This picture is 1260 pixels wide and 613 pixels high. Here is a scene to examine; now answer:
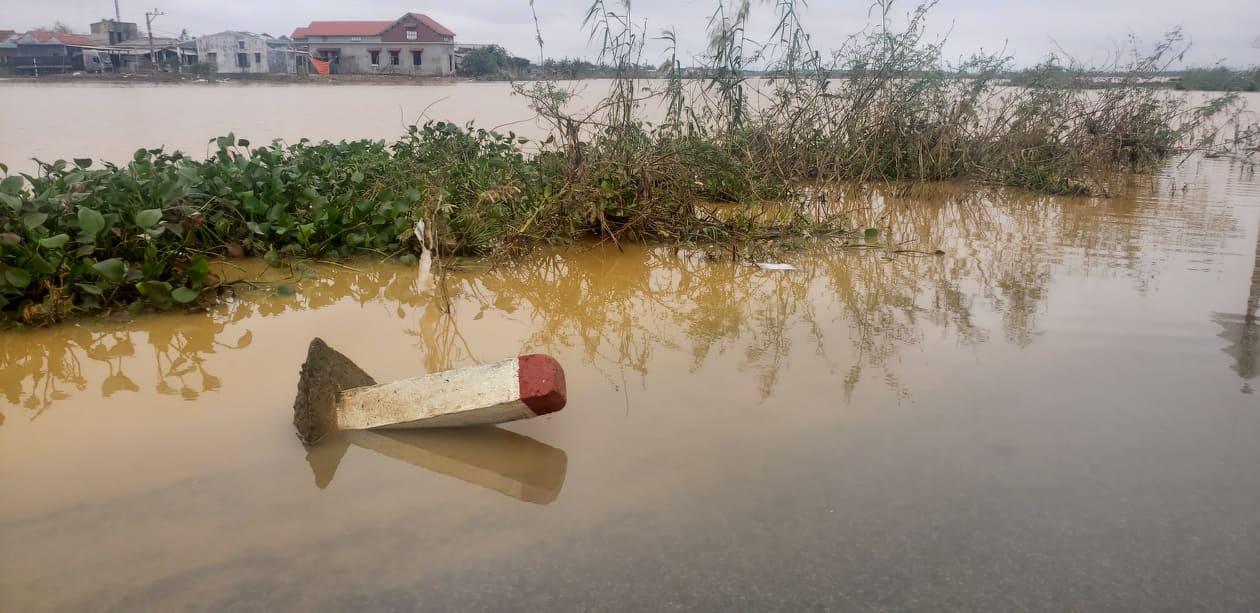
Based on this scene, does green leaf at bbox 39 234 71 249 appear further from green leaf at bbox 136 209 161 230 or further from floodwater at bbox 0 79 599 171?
floodwater at bbox 0 79 599 171

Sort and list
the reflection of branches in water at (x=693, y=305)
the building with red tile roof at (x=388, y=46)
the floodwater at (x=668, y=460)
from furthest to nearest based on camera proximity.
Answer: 1. the building with red tile roof at (x=388, y=46)
2. the reflection of branches in water at (x=693, y=305)
3. the floodwater at (x=668, y=460)

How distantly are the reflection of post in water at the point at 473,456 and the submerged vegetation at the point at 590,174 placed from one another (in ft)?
4.86

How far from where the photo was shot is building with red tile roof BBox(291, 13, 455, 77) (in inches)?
1227

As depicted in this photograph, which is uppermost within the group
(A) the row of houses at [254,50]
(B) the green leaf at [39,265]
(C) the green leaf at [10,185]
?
(A) the row of houses at [254,50]

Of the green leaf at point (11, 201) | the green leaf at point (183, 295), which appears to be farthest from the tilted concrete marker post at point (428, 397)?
the green leaf at point (11, 201)

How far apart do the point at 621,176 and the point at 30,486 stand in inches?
136

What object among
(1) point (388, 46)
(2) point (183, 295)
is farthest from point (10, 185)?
(1) point (388, 46)

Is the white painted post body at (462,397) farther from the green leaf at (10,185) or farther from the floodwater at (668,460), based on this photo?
the green leaf at (10,185)

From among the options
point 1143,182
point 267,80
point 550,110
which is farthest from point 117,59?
point 1143,182

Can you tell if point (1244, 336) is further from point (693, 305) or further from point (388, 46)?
point (388, 46)

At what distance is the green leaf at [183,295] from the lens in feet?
10.7

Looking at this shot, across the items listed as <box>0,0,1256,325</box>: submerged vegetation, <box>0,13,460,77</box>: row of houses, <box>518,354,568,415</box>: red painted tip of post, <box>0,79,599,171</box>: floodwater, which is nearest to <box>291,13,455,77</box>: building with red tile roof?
<box>0,13,460,77</box>: row of houses

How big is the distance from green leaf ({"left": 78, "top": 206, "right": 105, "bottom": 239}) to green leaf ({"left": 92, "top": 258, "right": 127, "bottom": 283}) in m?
0.17

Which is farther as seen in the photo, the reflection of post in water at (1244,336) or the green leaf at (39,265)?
the green leaf at (39,265)
